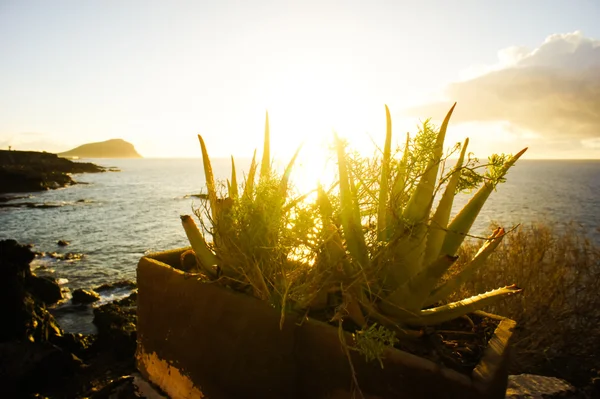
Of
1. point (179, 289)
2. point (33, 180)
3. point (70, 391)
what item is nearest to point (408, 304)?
point (179, 289)

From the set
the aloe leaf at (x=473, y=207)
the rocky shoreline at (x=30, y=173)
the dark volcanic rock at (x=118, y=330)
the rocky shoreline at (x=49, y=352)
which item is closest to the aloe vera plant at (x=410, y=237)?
the aloe leaf at (x=473, y=207)

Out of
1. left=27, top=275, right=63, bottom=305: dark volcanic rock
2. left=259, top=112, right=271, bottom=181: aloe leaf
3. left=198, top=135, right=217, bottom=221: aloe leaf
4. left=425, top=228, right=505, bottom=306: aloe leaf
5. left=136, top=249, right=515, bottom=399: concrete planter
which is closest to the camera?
left=136, top=249, right=515, bottom=399: concrete planter

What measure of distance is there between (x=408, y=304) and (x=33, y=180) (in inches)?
2251

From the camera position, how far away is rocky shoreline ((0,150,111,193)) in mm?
45750

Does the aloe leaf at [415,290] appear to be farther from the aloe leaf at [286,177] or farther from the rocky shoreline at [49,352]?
the rocky shoreline at [49,352]

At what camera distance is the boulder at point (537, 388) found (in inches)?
102

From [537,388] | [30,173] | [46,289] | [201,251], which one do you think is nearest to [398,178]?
[201,251]

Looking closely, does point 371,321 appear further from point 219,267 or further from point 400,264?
point 219,267

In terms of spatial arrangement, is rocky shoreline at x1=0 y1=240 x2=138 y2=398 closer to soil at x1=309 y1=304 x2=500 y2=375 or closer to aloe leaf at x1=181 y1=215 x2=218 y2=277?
aloe leaf at x1=181 y1=215 x2=218 y2=277

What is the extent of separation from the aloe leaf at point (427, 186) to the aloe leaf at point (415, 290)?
243 mm

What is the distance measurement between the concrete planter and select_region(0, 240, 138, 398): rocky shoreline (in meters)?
1.80

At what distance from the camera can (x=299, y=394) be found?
63.2 inches

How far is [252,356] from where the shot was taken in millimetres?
1675

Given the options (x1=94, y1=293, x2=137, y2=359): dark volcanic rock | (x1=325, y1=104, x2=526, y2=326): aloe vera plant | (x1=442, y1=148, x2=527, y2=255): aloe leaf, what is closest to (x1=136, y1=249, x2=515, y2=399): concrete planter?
(x1=325, y1=104, x2=526, y2=326): aloe vera plant
